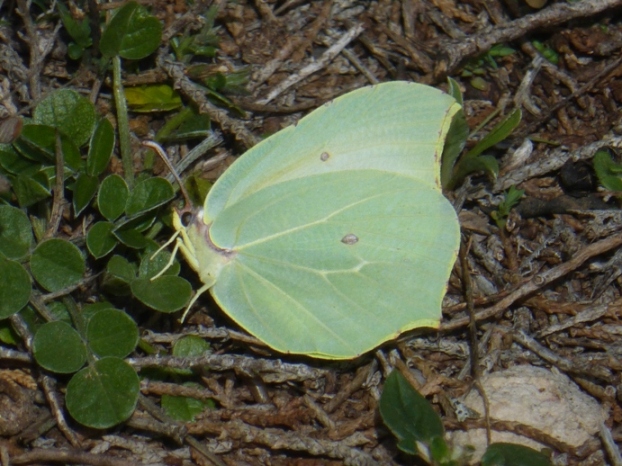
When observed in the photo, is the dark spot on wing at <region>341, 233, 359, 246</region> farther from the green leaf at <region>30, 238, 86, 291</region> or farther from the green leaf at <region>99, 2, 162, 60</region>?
the green leaf at <region>99, 2, 162, 60</region>

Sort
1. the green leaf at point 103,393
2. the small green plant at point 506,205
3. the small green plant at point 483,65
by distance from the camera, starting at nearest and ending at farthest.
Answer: the green leaf at point 103,393
the small green plant at point 506,205
the small green plant at point 483,65

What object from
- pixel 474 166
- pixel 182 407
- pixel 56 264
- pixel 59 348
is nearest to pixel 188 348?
pixel 182 407

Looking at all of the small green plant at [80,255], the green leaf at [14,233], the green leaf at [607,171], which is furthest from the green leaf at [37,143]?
the green leaf at [607,171]

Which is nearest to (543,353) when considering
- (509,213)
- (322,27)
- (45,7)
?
→ (509,213)

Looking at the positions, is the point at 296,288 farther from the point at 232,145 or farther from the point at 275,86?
the point at 275,86

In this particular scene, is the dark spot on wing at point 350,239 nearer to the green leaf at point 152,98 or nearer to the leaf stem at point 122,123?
the leaf stem at point 122,123
